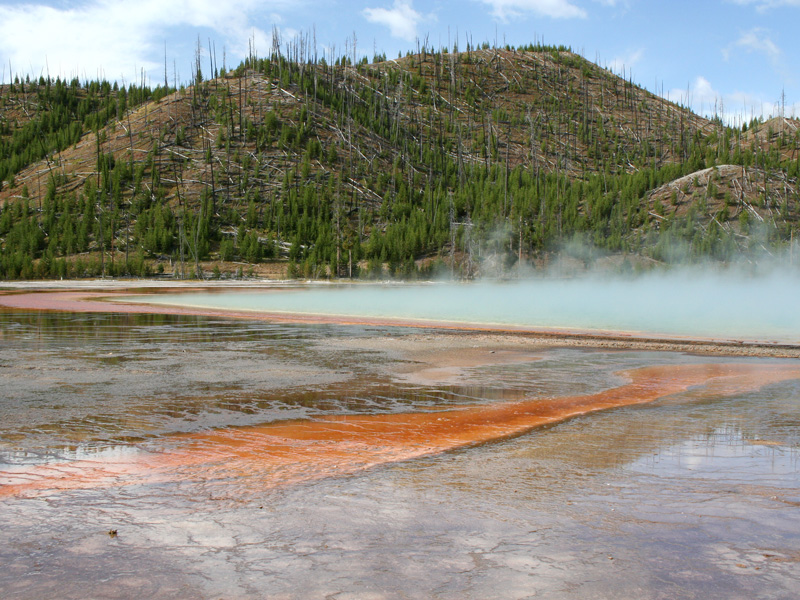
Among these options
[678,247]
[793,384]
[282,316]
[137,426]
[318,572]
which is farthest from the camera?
[678,247]

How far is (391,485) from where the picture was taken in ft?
22.8

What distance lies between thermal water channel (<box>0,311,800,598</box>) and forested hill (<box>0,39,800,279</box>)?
255 ft

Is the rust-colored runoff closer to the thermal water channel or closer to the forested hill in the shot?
the thermal water channel

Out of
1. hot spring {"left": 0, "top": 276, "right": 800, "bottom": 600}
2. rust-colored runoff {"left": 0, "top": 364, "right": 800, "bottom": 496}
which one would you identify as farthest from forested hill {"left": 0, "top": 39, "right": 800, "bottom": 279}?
rust-colored runoff {"left": 0, "top": 364, "right": 800, "bottom": 496}

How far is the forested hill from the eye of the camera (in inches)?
3748

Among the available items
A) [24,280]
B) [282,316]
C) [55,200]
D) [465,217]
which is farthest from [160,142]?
[282,316]

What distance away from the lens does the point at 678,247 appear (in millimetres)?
92000

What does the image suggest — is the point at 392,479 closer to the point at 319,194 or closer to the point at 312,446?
the point at 312,446

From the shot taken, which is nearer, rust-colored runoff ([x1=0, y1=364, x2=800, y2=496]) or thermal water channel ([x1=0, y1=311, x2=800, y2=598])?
thermal water channel ([x1=0, y1=311, x2=800, y2=598])

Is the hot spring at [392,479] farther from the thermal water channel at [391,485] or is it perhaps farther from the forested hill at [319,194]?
the forested hill at [319,194]

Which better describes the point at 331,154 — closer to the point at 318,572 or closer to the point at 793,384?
the point at 793,384

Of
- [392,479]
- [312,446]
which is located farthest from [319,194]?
[392,479]

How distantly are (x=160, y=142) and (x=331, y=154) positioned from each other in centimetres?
3118

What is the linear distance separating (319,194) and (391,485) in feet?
353
